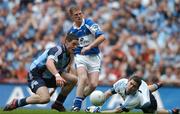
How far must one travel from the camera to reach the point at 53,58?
12320mm

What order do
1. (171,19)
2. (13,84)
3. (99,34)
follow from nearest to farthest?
1. (99,34)
2. (13,84)
3. (171,19)

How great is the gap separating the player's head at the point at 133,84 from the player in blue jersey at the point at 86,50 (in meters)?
1.46

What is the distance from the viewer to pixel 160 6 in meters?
20.6

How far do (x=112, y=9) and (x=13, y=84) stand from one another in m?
4.36

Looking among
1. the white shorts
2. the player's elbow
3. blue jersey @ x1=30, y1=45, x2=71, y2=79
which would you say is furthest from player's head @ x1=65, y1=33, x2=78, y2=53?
the white shorts

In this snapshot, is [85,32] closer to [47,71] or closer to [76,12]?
[76,12]

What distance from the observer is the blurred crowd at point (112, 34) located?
19016mm

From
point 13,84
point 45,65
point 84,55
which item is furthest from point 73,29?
point 13,84

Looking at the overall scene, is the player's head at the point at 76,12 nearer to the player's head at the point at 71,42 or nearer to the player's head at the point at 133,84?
the player's head at the point at 71,42

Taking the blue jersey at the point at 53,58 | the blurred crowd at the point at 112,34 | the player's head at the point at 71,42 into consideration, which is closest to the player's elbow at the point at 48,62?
the blue jersey at the point at 53,58

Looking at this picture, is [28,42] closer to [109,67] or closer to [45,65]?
[109,67]

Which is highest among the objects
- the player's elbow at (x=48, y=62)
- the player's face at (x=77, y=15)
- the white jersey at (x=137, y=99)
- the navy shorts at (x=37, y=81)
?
the player's face at (x=77, y=15)

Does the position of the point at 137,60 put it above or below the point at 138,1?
below

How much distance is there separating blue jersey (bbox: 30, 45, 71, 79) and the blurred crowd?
5.60 meters
